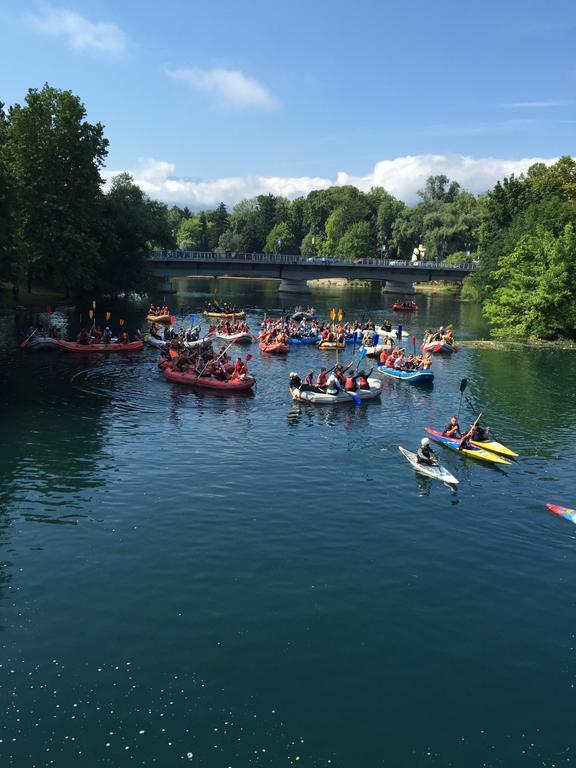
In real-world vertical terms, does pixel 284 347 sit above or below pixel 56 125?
below

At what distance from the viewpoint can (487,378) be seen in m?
47.3

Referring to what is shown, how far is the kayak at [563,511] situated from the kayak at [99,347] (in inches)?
1511

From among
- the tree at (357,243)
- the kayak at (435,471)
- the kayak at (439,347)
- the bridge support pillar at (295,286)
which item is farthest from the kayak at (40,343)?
the tree at (357,243)

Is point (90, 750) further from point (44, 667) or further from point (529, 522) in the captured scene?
point (529, 522)

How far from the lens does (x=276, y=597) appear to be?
55.9 feet

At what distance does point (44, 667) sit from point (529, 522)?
1641 centimetres

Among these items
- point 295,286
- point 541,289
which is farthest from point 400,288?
point 541,289

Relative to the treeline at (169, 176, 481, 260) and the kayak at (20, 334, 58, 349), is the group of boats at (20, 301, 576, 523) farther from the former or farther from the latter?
the treeline at (169, 176, 481, 260)

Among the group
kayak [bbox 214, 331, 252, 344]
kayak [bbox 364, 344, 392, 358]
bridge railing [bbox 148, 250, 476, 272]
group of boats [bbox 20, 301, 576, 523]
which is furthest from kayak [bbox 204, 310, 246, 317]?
kayak [bbox 364, 344, 392, 358]

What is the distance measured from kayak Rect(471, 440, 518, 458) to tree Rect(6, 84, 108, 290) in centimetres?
5244

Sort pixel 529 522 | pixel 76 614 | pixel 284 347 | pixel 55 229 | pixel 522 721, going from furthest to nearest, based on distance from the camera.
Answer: pixel 55 229 → pixel 284 347 → pixel 529 522 → pixel 76 614 → pixel 522 721

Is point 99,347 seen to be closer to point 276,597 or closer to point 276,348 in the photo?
point 276,348

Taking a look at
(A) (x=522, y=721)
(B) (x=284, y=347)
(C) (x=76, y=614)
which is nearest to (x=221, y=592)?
(C) (x=76, y=614)

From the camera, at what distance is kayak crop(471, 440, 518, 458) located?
28547mm
